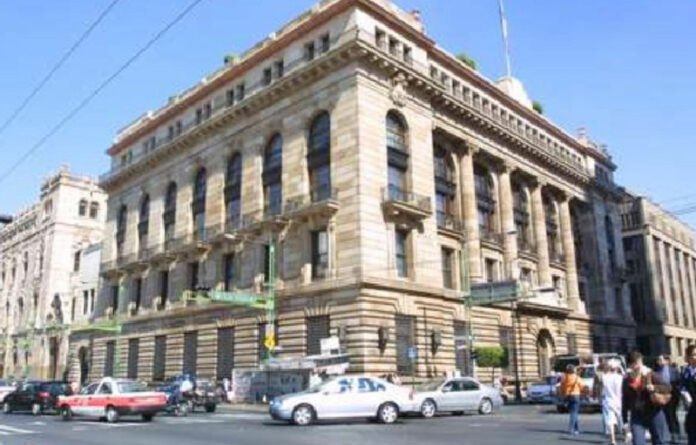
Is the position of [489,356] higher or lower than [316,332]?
lower

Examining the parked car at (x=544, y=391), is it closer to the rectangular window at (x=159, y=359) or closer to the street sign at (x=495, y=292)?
the street sign at (x=495, y=292)

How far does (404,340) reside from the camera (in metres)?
37.9

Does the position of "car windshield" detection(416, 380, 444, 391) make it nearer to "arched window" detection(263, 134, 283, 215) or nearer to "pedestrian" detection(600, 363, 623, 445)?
"pedestrian" detection(600, 363, 623, 445)

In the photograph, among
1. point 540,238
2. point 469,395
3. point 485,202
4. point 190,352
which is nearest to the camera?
point 469,395

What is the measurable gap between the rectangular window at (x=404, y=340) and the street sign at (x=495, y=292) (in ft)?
16.6

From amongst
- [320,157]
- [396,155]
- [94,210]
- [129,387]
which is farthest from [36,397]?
[94,210]

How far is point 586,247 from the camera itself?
64375 mm

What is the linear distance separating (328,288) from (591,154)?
138 feet

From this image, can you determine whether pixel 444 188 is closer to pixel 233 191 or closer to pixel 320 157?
pixel 320 157

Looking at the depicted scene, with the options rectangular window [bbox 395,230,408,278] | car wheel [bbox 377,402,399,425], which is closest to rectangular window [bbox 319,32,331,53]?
rectangular window [bbox 395,230,408,278]

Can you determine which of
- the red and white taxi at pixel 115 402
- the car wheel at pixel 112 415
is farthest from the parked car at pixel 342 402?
the car wheel at pixel 112 415

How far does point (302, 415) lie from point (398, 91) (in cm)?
2521

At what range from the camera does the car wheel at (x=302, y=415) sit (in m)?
21.4

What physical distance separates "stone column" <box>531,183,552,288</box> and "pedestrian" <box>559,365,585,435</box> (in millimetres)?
35053
